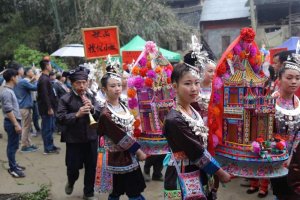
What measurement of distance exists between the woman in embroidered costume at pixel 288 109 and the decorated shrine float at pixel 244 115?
13 centimetres

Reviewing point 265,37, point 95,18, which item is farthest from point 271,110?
point 265,37

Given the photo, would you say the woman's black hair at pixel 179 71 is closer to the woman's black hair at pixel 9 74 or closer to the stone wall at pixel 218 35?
the woman's black hair at pixel 9 74

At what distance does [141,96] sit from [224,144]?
181cm

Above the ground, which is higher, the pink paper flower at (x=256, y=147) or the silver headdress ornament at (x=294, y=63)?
the silver headdress ornament at (x=294, y=63)

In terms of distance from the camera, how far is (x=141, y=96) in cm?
525

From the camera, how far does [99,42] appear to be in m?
5.67

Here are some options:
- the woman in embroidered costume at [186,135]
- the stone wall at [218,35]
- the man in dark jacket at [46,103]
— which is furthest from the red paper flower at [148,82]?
the stone wall at [218,35]

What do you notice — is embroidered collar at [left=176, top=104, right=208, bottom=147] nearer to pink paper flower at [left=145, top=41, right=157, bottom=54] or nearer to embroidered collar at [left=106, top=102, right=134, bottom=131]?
embroidered collar at [left=106, top=102, right=134, bottom=131]

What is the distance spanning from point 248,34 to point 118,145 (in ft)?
5.64

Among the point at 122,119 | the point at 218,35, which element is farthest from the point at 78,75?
the point at 218,35

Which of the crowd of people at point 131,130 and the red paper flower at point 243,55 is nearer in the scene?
the crowd of people at point 131,130

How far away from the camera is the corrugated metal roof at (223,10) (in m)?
24.5

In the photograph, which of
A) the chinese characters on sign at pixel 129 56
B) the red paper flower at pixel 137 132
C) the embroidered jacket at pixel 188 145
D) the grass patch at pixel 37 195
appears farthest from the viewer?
the chinese characters on sign at pixel 129 56

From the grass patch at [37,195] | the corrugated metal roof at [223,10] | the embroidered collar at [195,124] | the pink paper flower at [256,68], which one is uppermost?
the corrugated metal roof at [223,10]
